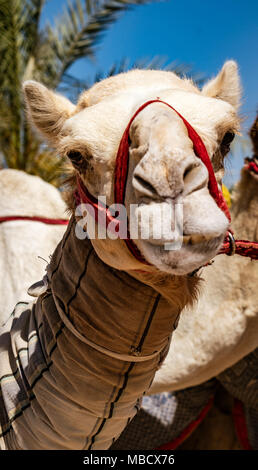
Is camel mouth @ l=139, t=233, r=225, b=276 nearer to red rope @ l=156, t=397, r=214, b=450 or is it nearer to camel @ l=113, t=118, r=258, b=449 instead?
camel @ l=113, t=118, r=258, b=449

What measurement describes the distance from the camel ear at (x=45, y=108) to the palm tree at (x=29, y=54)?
472cm

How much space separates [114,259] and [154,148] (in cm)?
41

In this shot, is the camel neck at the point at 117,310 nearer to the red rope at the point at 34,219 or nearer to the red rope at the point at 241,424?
the red rope at the point at 34,219

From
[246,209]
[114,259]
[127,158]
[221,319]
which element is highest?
[127,158]

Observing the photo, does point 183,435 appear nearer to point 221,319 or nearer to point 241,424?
point 241,424

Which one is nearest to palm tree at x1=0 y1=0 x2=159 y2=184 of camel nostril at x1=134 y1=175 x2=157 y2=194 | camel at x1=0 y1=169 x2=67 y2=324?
camel at x1=0 y1=169 x2=67 y2=324

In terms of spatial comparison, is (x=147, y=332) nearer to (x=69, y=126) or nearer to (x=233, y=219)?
(x=69, y=126)

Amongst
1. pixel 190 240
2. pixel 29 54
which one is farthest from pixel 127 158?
pixel 29 54

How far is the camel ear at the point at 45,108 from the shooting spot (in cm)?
162

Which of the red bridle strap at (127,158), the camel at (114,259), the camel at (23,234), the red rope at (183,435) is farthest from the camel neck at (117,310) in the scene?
the red rope at (183,435)

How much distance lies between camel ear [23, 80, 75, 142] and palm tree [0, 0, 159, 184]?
472 centimetres

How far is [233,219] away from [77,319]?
124 centimetres

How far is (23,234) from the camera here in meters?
2.68
